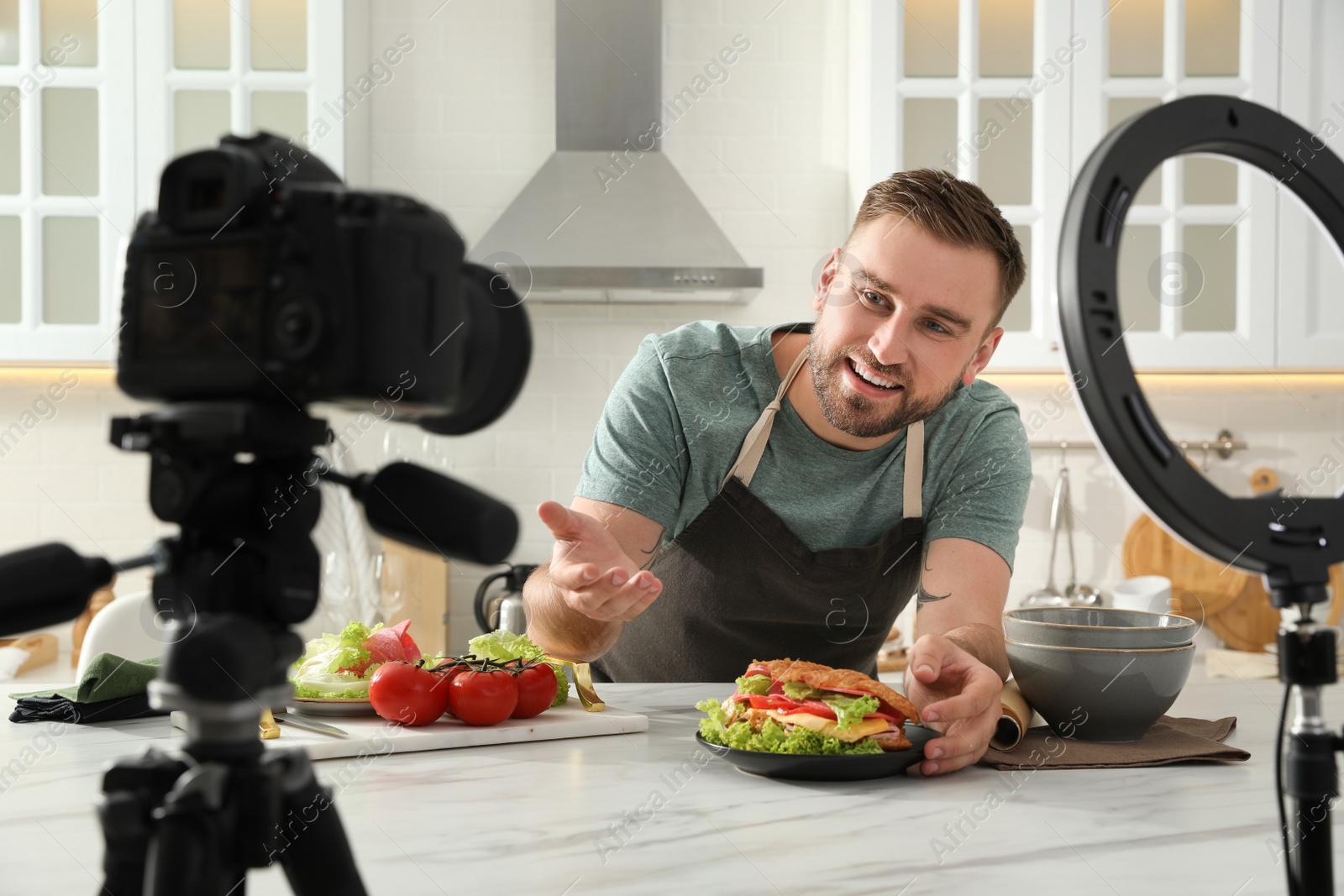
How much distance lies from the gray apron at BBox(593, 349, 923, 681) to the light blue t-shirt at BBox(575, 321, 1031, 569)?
0.02 m

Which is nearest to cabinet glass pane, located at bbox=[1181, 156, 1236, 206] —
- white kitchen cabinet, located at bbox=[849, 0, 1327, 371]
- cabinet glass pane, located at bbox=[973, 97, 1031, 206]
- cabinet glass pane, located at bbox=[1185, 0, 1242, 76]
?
white kitchen cabinet, located at bbox=[849, 0, 1327, 371]

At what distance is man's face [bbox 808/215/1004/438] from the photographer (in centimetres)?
136

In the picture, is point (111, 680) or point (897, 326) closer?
point (111, 680)

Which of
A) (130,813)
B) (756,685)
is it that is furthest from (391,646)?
(130,813)

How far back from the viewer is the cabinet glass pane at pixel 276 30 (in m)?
2.65

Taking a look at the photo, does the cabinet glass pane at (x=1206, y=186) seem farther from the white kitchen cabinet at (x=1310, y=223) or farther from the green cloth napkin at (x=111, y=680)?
the green cloth napkin at (x=111, y=680)

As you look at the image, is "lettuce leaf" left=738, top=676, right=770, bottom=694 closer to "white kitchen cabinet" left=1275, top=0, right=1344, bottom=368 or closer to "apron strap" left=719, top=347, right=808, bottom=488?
"apron strap" left=719, top=347, right=808, bottom=488

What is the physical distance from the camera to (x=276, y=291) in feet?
1.24

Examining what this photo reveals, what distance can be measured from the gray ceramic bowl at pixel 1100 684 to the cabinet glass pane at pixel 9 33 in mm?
2728

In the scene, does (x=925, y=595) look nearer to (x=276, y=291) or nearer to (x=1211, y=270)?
(x=276, y=291)

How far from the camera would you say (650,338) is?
1639mm

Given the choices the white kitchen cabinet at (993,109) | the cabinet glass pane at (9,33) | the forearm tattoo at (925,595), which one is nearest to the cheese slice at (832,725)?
the forearm tattoo at (925,595)

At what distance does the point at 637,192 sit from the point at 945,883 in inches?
89.4

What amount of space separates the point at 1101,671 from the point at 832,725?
28 cm
